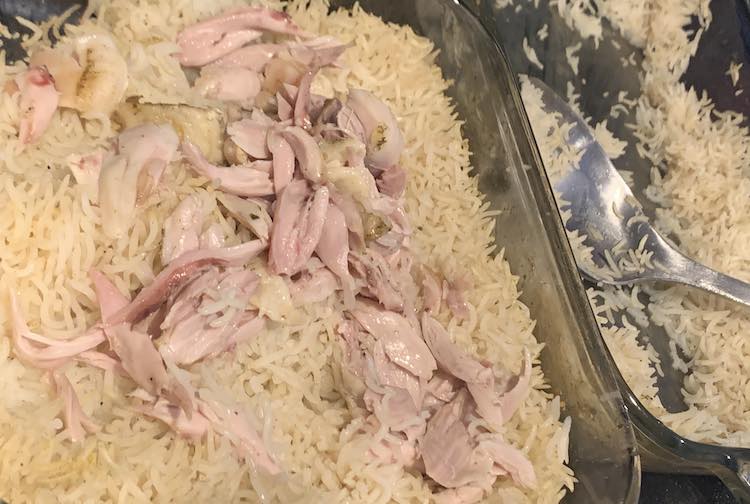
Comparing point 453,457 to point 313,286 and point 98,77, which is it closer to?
point 313,286

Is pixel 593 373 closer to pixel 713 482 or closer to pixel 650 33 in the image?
pixel 713 482

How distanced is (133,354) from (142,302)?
124mm

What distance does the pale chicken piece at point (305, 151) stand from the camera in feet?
5.74

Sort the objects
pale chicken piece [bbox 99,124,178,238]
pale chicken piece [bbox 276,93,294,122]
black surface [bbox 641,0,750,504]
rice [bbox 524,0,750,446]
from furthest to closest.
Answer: black surface [bbox 641,0,750,504], rice [bbox 524,0,750,446], pale chicken piece [bbox 276,93,294,122], pale chicken piece [bbox 99,124,178,238]

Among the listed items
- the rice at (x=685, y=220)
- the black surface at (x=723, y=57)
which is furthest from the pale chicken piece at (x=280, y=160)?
the black surface at (x=723, y=57)

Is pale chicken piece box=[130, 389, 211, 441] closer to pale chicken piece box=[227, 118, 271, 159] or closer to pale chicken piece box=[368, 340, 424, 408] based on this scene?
pale chicken piece box=[368, 340, 424, 408]

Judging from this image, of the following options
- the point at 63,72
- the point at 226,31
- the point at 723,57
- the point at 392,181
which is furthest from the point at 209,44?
the point at 723,57

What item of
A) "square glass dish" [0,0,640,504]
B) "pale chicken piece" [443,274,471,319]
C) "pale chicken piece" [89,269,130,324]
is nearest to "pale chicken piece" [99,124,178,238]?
Answer: "pale chicken piece" [89,269,130,324]

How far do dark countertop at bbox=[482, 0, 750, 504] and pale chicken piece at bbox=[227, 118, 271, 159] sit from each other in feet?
4.75

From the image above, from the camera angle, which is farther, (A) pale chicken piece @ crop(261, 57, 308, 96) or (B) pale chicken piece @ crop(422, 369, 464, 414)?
(A) pale chicken piece @ crop(261, 57, 308, 96)

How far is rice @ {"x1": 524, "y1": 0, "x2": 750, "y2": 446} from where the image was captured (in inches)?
87.4

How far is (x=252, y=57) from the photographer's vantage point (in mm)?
2068

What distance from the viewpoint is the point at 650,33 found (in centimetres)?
296

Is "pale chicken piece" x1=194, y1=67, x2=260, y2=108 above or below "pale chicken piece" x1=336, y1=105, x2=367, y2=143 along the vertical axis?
below
